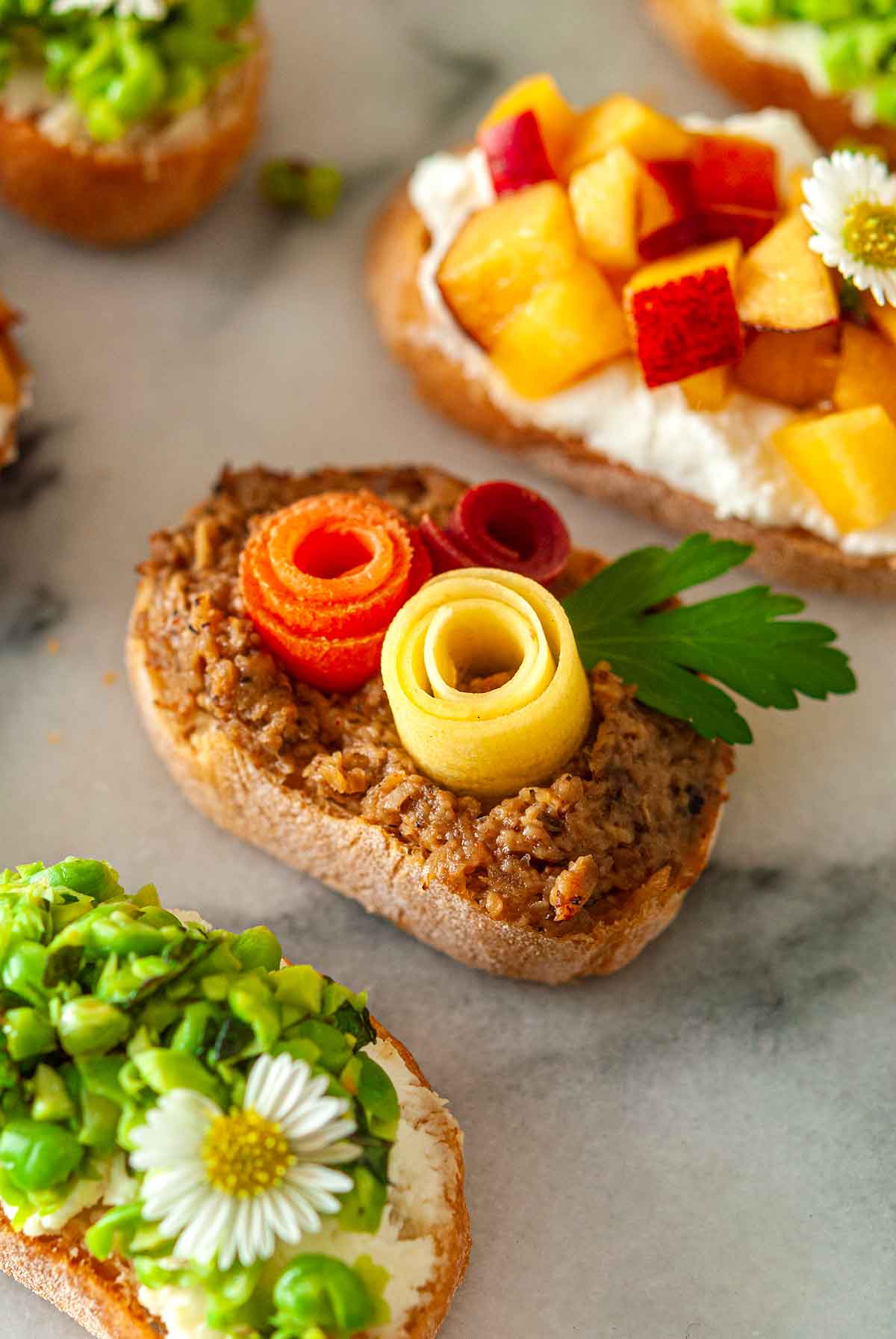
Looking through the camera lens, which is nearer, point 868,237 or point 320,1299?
point 320,1299

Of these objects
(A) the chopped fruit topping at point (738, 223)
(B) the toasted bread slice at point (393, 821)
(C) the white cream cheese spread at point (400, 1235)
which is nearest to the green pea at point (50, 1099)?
(C) the white cream cheese spread at point (400, 1235)

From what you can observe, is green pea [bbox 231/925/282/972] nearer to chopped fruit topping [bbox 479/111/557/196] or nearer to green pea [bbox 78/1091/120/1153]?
green pea [bbox 78/1091/120/1153]

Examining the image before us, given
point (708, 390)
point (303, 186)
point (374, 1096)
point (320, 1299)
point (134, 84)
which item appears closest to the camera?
point (320, 1299)

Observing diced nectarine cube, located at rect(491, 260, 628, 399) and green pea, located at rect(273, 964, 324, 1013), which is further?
diced nectarine cube, located at rect(491, 260, 628, 399)

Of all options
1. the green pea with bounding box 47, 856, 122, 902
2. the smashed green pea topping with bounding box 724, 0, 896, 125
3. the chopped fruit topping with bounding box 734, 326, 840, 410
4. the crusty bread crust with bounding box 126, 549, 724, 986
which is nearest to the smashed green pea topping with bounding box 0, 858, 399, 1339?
the green pea with bounding box 47, 856, 122, 902

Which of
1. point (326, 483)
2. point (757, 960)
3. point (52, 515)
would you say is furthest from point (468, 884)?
point (52, 515)

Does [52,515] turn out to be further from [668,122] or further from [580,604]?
[668,122]

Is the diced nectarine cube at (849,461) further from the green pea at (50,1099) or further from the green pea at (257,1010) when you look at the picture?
the green pea at (50,1099)

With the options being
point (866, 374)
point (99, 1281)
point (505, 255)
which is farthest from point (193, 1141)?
point (866, 374)

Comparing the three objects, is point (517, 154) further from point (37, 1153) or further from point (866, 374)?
point (37, 1153)
